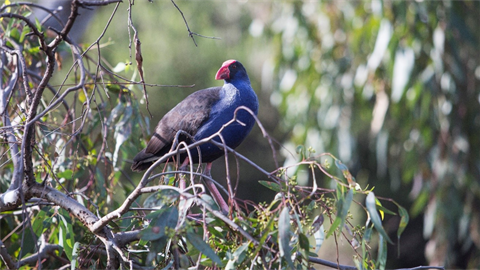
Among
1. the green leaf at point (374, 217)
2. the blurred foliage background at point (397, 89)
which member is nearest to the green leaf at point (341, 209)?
the green leaf at point (374, 217)

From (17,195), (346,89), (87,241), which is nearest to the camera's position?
(17,195)

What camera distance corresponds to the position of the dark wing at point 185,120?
7.16 ft

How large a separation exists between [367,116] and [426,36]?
0.70 meters

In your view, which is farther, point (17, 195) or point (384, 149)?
point (384, 149)

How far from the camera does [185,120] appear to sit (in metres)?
2.22

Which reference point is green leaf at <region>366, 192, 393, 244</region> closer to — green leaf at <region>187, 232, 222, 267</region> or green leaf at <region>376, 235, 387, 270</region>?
green leaf at <region>376, 235, 387, 270</region>

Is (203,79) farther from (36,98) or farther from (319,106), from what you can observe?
(36,98)

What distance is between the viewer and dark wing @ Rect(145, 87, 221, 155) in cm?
218

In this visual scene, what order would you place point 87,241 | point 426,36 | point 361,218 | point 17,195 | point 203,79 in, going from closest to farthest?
point 17,195 → point 87,241 → point 426,36 → point 361,218 → point 203,79

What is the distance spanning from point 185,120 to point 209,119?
12cm

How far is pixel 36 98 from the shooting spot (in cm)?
126

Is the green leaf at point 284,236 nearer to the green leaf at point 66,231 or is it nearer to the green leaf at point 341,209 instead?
the green leaf at point 341,209

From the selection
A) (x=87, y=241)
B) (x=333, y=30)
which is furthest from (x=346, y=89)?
(x=87, y=241)

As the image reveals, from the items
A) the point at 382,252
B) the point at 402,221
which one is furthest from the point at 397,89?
the point at 382,252
